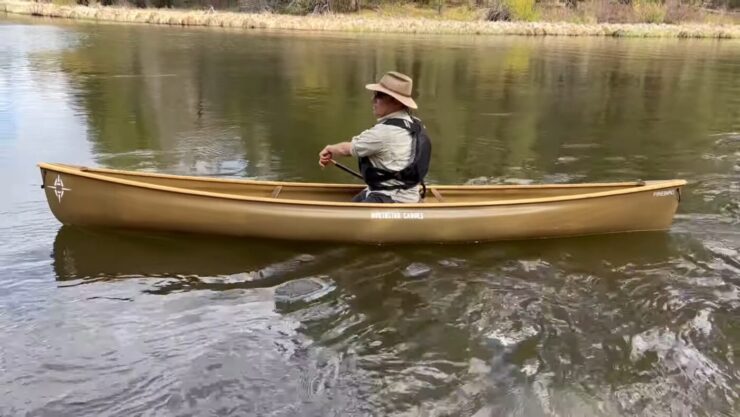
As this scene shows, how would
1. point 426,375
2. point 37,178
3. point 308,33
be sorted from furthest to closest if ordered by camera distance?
1. point 308,33
2. point 37,178
3. point 426,375

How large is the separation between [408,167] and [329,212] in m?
0.76

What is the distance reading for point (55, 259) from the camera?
5367mm

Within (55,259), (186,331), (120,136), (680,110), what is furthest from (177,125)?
(680,110)

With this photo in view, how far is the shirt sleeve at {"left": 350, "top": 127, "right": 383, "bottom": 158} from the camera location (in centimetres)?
532

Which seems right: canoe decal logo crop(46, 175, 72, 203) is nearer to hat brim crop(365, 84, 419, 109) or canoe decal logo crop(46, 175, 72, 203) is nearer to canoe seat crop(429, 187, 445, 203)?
hat brim crop(365, 84, 419, 109)

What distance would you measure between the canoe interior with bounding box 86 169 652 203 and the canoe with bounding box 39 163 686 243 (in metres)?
0.03

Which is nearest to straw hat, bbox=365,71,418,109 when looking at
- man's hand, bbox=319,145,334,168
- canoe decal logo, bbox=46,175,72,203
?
man's hand, bbox=319,145,334,168

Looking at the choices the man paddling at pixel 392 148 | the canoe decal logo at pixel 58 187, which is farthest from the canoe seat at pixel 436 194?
the canoe decal logo at pixel 58 187

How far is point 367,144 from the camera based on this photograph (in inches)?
210

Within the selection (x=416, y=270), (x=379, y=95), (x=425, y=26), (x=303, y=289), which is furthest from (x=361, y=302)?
(x=425, y=26)

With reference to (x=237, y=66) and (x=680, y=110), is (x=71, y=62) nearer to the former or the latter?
(x=237, y=66)

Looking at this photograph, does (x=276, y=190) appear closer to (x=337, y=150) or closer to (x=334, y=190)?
(x=334, y=190)

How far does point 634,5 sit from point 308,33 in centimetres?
2136

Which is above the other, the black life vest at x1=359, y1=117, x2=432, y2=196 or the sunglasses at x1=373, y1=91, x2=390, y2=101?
the sunglasses at x1=373, y1=91, x2=390, y2=101
